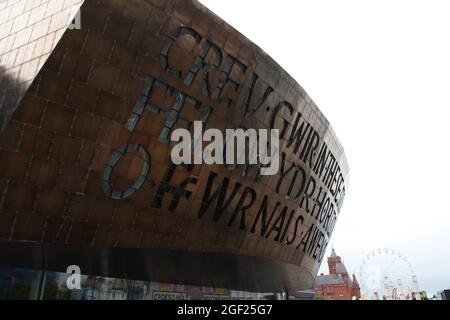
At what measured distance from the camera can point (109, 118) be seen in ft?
49.6

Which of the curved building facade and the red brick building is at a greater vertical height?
the red brick building

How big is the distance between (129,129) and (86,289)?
13152mm

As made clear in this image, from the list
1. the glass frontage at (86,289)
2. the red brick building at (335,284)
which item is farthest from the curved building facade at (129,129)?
the red brick building at (335,284)

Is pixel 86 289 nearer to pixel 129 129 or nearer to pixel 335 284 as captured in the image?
pixel 129 129

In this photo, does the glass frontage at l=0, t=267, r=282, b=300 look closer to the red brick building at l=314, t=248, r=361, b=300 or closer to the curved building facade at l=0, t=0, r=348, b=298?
the curved building facade at l=0, t=0, r=348, b=298

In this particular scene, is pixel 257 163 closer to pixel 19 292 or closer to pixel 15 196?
pixel 15 196

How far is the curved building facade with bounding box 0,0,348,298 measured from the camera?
14.0 meters

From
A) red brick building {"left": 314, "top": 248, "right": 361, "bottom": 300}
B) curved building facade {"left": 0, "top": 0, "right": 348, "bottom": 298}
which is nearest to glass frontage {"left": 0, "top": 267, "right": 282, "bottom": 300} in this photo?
curved building facade {"left": 0, "top": 0, "right": 348, "bottom": 298}

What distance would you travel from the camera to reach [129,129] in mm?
15656

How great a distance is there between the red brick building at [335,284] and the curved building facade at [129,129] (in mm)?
100274

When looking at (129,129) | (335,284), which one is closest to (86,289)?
(129,129)

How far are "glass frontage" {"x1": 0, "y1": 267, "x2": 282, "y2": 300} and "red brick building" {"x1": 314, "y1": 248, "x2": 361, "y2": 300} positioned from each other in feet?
295

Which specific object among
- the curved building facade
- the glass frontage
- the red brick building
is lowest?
the glass frontage
